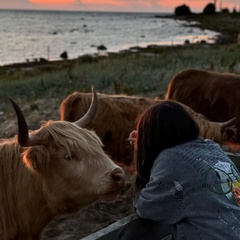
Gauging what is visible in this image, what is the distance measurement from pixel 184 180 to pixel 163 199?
15 cm

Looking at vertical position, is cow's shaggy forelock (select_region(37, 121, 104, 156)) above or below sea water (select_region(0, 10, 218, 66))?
above

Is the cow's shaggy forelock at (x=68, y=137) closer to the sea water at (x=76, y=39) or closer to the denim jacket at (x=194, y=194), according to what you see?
the denim jacket at (x=194, y=194)

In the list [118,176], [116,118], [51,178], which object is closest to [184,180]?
[118,176]

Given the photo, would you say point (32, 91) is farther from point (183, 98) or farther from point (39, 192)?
point (39, 192)

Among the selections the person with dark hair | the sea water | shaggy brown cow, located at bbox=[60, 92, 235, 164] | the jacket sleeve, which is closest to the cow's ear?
the person with dark hair

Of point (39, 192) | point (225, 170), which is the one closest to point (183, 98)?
point (39, 192)

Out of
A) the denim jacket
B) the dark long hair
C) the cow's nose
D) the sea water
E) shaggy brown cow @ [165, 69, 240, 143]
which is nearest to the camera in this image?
the denim jacket

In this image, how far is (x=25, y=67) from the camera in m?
24.9

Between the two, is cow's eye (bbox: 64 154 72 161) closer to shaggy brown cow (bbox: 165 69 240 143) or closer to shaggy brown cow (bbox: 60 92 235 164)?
shaggy brown cow (bbox: 60 92 235 164)

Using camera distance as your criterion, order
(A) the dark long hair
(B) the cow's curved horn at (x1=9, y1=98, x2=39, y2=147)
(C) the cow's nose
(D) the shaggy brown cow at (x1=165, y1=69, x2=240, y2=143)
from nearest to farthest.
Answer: (A) the dark long hair, (B) the cow's curved horn at (x1=9, y1=98, x2=39, y2=147), (C) the cow's nose, (D) the shaggy brown cow at (x1=165, y1=69, x2=240, y2=143)

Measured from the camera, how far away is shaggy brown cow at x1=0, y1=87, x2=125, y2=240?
2.90 metres

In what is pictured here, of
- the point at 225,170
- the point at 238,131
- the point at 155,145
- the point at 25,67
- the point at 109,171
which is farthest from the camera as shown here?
the point at 25,67

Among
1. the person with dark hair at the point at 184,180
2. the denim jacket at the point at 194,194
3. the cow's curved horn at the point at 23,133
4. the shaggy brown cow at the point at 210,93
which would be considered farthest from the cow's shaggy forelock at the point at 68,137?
the shaggy brown cow at the point at 210,93

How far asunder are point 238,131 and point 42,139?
3541 mm
